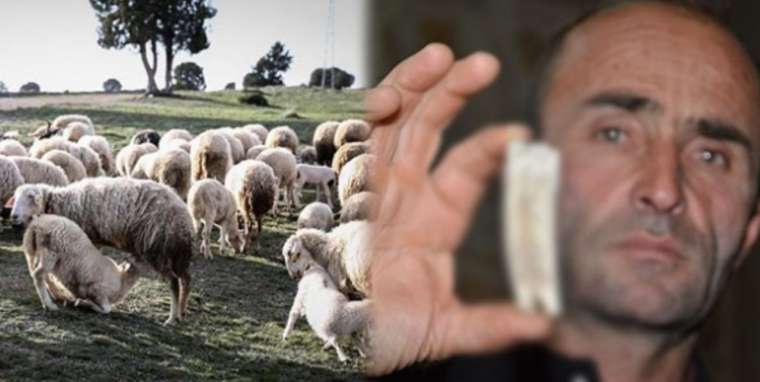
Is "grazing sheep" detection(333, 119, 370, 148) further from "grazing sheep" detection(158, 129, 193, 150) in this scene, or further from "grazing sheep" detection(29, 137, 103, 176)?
"grazing sheep" detection(29, 137, 103, 176)

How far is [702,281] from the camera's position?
0.29 m

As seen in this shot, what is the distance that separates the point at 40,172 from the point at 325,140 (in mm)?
820

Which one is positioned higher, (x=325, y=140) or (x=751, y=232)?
(x=751, y=232)

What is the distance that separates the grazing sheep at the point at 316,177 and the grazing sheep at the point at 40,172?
927 millimetres

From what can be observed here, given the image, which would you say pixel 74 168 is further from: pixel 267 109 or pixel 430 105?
A: pixel 430 105

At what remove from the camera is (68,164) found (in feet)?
9.61

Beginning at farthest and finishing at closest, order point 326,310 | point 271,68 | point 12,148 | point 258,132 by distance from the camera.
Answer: point 258,132 < point 12,148 < point 326,310 < point 271,68

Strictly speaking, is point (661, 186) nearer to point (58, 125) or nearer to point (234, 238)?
point (58, 125)

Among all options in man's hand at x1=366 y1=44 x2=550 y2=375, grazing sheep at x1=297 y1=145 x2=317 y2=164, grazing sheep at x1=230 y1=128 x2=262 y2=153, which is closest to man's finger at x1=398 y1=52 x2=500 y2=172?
man's hand at x1=366 y1=44 x2=550 y2=375

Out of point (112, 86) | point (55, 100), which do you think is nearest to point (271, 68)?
point (112, 86)

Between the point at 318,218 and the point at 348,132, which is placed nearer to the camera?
the point at 348,132

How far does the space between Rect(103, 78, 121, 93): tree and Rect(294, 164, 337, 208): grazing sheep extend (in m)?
1.39

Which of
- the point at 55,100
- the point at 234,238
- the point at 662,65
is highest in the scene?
the point at 662,65

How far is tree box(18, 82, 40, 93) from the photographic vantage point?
214cm
